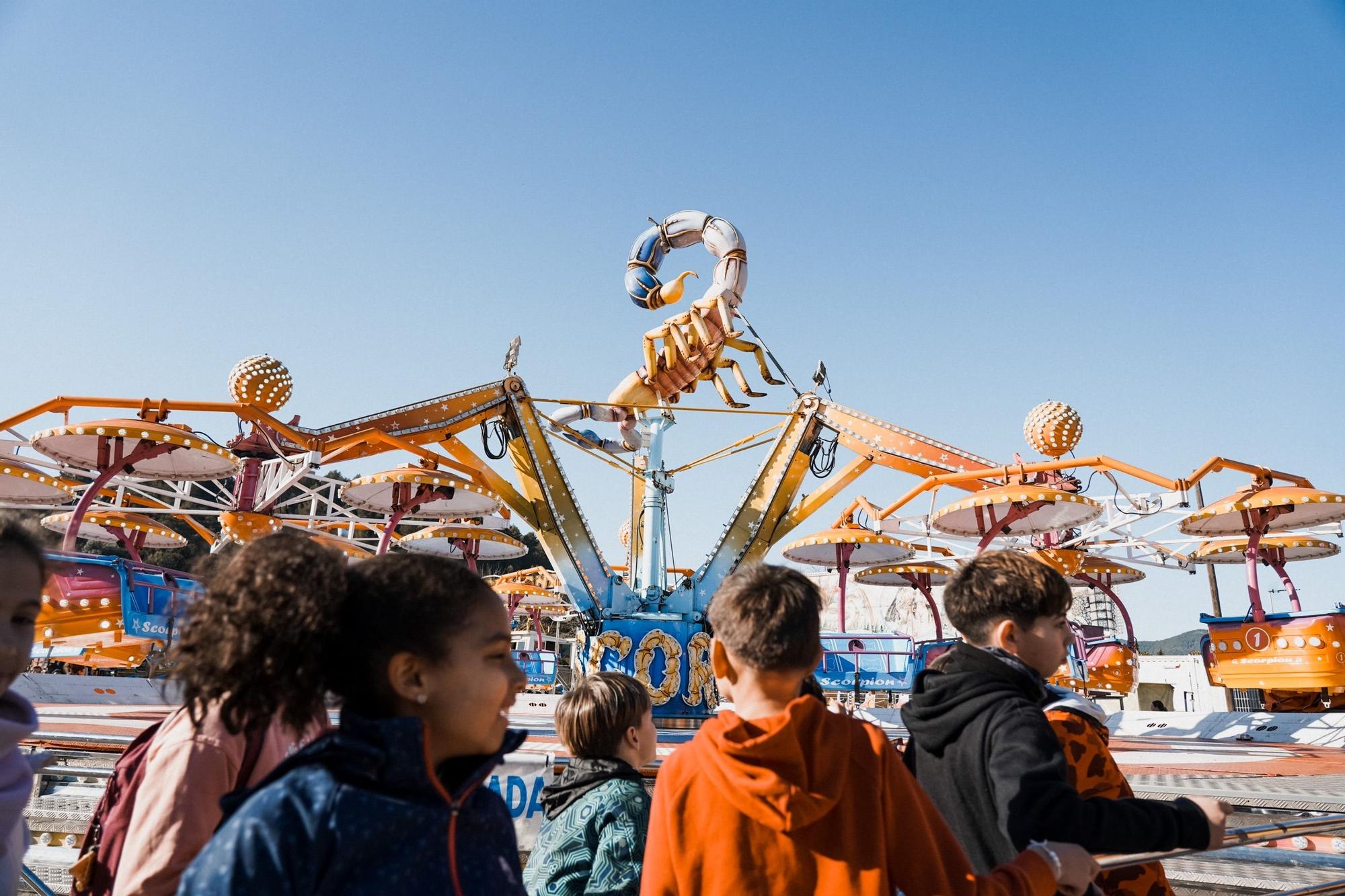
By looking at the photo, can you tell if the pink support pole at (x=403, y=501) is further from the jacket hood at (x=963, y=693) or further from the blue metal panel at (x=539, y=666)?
the jacket hood at (x=963, y=693)

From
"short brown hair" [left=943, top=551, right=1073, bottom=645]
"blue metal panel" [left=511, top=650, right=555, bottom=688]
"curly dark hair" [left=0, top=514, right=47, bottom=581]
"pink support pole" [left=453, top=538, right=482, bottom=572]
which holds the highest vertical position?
"pink support pole" [left=453, top=538, right=482, bottom=572]

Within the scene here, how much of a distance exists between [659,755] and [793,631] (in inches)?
240

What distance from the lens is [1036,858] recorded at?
5.41 ft

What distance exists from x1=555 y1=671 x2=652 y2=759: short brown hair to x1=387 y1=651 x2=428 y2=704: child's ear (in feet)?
3.85

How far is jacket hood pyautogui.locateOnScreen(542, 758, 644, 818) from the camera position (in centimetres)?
252

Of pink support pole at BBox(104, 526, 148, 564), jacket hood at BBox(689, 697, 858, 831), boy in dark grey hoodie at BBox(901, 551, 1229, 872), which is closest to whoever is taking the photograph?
jacket hood at BBox(689, 697, 858, 831)

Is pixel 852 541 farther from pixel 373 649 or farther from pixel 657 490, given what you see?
pixel 373 649

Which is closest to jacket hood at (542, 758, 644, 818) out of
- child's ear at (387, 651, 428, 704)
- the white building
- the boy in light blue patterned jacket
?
the boy in light blue patterned jacket

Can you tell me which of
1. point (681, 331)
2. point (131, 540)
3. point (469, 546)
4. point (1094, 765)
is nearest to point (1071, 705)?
point (1094, 765)

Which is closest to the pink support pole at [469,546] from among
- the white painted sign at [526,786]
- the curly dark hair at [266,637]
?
the white painted sign at [526,786]

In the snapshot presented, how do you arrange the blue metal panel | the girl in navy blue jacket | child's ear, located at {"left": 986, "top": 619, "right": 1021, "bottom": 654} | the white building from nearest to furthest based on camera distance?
the girl in navy blue jacket < child's ear, located at {"left": 986, "top": 619, "right": 1021, "bottom": 654} < the blue metal panel < the white building

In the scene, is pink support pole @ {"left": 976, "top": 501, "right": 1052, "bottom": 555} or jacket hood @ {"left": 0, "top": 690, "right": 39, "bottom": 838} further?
pink support pole @ {"left": 976, "top": 501, "right": 1052, "bottom": 555}

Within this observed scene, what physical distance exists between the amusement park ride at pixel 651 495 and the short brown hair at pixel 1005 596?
920 centimetres

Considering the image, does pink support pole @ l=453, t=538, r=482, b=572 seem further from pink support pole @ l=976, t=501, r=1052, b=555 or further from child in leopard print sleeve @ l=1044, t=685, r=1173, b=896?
child in leopard print sleeve @ l=1044, t=685, r=1173, b=896
